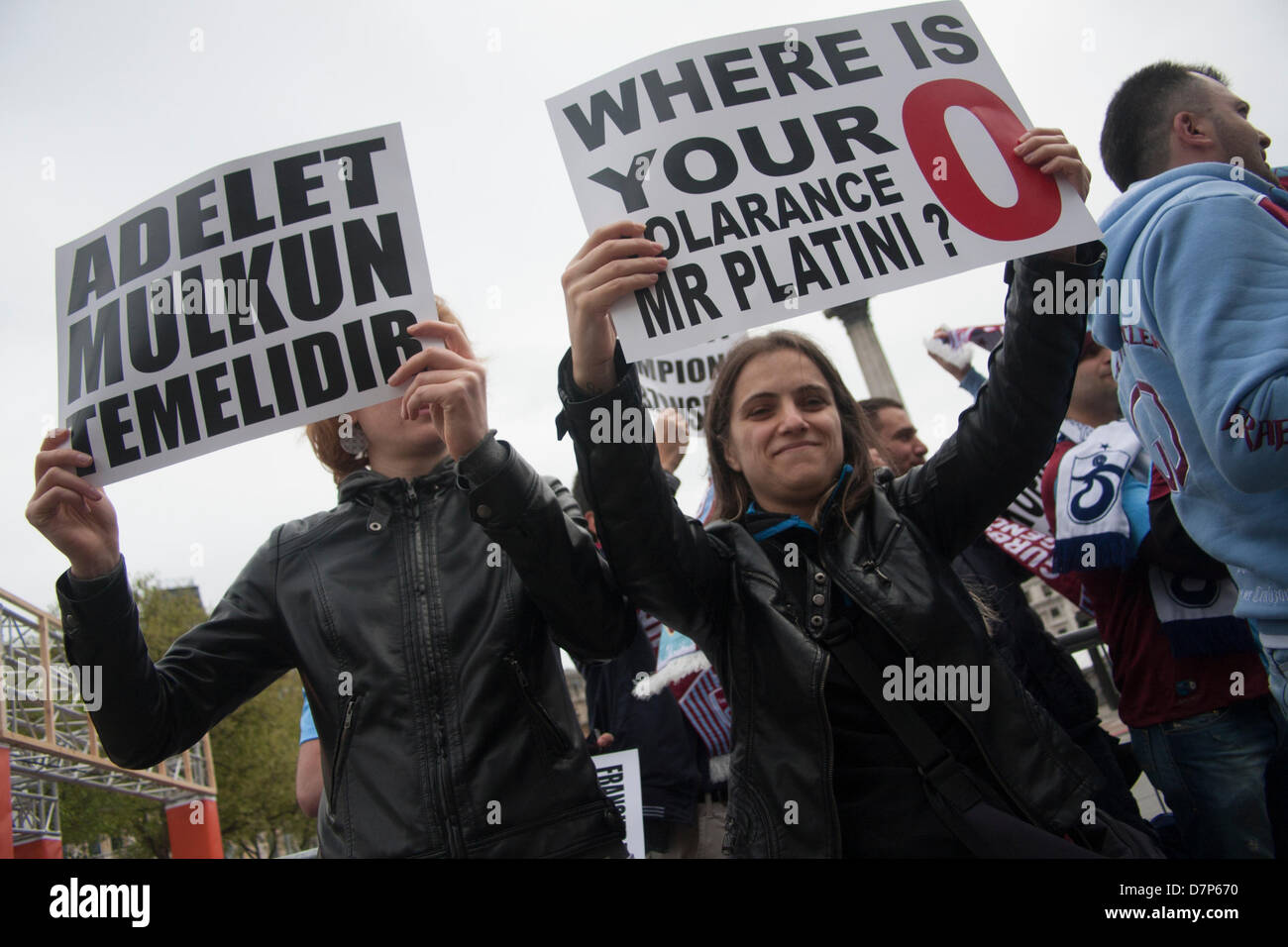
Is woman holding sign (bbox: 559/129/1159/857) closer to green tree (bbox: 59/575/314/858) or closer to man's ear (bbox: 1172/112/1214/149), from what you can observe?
man's ear (bbox: 1172/112/1214/149)

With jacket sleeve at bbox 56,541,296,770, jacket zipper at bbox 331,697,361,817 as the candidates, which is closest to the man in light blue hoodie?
jacket zipper at bbox 331,697,361,817

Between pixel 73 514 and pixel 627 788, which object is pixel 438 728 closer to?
pixel 73 514

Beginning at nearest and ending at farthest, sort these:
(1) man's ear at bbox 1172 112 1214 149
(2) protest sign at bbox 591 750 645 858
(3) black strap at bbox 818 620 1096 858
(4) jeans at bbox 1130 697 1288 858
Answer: (3) black strap at bbox 818 620 1096 858, (4) jeans at bbox 1130 697 1288 858, (1) man's ear at bbox 1172 112 1214 149, (2) protest sign at bbox 591 750 645 858

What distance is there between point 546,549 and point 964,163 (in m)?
1.44

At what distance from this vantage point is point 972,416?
2.18 meters

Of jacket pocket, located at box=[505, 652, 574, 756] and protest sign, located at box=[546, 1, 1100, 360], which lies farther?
protest sign, located at box=[546, 1, 1100, 360]

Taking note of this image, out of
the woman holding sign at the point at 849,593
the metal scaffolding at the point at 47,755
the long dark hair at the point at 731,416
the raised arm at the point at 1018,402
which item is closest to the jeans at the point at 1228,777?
the woman holding sign at the point at 849,593

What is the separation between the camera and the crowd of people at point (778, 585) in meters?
1.80

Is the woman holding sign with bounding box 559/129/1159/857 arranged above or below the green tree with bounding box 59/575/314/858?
below

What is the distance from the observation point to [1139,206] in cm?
217

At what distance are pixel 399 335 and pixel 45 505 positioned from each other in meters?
0.93

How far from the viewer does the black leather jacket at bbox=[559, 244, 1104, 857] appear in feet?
5.88

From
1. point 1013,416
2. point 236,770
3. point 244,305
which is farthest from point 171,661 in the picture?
point 236,770

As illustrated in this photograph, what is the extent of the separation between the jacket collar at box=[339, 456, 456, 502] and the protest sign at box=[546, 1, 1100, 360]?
2.11 ft
